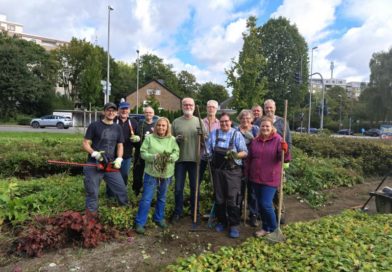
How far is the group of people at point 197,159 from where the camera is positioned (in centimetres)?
480

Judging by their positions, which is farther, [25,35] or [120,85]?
[25,35]

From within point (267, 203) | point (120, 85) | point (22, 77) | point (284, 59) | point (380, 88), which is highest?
point (284, 59)

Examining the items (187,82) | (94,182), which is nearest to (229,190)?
(94,182)

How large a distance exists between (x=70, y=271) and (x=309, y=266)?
9.02 ft

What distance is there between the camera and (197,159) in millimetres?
5156

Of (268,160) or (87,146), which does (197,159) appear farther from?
(87,146)

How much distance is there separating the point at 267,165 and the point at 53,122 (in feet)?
119

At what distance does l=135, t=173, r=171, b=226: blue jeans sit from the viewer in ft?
16.0

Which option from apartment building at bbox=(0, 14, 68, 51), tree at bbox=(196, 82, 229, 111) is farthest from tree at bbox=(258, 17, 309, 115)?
apartment building at bbox=(0, 14, 68, 51)

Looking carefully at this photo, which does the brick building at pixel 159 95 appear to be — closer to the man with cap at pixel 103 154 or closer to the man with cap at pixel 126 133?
the man with cap at pixel 126 133

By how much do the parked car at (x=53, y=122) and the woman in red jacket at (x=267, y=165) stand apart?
35.2 m

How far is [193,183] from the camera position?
212 inches

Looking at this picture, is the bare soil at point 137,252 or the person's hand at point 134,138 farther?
the person's hand at point 134,138

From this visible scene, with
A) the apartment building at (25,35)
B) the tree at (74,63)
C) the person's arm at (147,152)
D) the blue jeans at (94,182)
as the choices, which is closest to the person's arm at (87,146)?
the blue jeans at (94,182)
